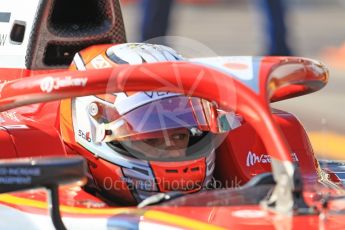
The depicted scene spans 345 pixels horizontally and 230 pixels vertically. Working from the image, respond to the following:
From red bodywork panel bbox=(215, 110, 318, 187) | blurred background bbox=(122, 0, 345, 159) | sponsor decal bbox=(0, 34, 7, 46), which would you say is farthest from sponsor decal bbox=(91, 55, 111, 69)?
blurred background bbox=(122, 0, 345, 159)

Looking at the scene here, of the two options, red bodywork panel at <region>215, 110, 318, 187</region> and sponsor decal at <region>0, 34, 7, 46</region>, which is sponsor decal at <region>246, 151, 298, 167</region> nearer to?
red bodywork panel at <region>215, 110, 318, 187</region>

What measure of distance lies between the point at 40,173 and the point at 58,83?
469 millimetres

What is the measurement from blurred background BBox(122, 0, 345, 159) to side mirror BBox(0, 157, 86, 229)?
9.92 feet

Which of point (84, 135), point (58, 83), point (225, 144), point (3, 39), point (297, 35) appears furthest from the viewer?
point (297, 35)

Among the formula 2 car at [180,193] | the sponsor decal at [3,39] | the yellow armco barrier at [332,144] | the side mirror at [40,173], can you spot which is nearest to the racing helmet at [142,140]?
the formula 2 car at [180,193]

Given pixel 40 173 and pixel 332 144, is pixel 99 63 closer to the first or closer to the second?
pixel 40 173

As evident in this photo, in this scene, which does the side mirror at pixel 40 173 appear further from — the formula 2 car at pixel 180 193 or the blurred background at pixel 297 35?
the blurred background at pixel 297 35

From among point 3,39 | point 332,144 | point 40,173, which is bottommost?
point 332,144

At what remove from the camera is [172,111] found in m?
3.98

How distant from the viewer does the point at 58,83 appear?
366 centimetres

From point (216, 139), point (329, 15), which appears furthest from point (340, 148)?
point (329, 15)

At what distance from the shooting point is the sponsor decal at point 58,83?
3645 mm

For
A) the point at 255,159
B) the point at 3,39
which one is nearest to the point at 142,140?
the point at 255,159

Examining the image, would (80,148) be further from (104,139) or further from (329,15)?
(329,15)
